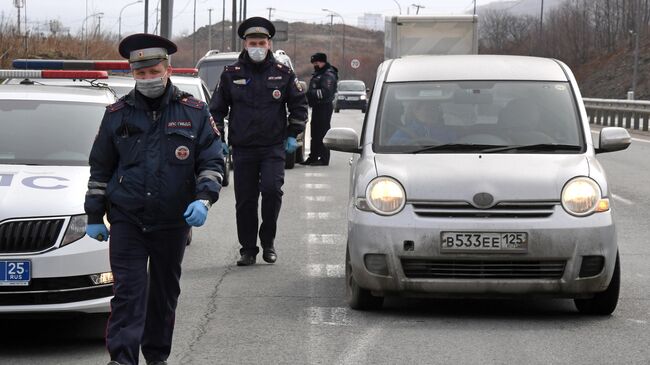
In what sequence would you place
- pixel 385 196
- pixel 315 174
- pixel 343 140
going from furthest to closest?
pixel 315 174, pixel 343 140, pixel 385 196

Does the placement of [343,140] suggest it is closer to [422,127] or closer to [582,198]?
[422,127]

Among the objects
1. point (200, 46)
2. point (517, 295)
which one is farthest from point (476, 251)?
point (200, 46)

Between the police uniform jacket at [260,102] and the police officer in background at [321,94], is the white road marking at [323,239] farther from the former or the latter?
the police officer in background at [321,94]

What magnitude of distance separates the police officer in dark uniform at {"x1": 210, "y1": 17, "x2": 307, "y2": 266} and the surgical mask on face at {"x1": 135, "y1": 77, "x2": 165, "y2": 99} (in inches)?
168

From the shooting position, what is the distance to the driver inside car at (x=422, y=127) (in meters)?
8.74

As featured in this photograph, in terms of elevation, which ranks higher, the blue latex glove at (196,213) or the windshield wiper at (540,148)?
the windshield wiper at (540,148)

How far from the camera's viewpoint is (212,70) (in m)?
25.4

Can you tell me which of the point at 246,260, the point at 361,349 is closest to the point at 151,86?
the point at 361,349

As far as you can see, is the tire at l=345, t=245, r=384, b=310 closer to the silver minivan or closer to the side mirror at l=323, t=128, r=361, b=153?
the silver minivan

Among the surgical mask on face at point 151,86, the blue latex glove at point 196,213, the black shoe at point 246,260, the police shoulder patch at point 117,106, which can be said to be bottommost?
the black shoe at point 246,260

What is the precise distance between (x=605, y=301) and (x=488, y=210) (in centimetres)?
96

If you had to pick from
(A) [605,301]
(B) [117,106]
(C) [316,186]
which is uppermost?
(B) [117,106]

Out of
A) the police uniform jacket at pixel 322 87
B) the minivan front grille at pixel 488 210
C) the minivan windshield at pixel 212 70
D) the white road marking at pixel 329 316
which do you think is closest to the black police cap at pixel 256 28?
the white road marking at pixel 329 316

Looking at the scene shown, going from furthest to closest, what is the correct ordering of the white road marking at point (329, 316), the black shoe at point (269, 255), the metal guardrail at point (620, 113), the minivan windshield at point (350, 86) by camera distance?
1. the minivan windshield at point (350, 86)
2. the metal guardrail at point (620, 113)
3. the black shoe at point (269, 255)
4. the white road marking at point (329, 316)
